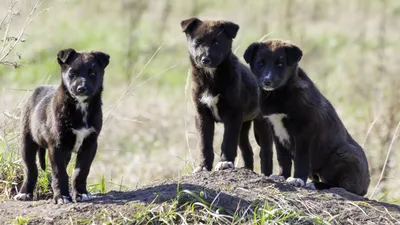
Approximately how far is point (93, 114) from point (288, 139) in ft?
6.69

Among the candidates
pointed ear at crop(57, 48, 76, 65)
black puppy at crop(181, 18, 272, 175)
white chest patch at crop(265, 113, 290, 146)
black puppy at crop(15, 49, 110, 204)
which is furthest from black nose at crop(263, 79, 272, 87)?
pointed ear at crop(57, 48, 76, 65)

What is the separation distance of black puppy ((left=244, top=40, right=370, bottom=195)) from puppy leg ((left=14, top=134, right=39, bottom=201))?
90.4 inches

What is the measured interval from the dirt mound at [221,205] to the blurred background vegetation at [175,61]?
5251 millimetres

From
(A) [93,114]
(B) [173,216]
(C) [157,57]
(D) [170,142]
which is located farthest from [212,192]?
(C) [157,57]

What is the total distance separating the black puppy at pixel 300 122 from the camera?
8.10m

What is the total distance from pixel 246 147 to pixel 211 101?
107 cm

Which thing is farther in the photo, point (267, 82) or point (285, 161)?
point (285, 161)

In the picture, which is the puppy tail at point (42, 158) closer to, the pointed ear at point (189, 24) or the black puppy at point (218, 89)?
the black puppy at point (218, 89)

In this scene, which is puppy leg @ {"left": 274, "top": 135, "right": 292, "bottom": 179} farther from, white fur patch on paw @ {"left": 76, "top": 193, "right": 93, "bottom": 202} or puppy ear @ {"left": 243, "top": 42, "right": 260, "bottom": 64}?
white fur patch on paw @ {"left": 76, "top": 193, "right": 93, "bottom": 202}

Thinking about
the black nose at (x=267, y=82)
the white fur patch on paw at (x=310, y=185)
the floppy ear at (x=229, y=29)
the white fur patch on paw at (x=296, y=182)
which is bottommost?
the white fur patch on paw at (x=310, y=185)

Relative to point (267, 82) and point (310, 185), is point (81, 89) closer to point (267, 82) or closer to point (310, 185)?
point (267, 82)

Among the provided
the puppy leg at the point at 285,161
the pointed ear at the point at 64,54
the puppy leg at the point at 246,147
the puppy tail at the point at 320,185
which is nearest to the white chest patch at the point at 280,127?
the puppy leg at the point at 285,161

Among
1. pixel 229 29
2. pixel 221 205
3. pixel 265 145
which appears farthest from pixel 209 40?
pixel 221 205

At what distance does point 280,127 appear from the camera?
8.21 meters
